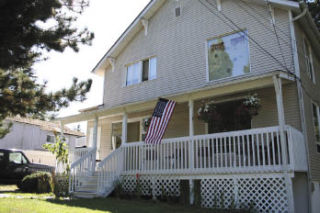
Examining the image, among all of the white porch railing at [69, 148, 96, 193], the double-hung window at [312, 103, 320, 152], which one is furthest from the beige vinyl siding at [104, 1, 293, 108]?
the white porch railing at [69, 148, 96, 193]

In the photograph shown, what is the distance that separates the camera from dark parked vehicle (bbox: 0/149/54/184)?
1455 centimetres

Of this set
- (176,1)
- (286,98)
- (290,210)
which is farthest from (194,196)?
(176,1)

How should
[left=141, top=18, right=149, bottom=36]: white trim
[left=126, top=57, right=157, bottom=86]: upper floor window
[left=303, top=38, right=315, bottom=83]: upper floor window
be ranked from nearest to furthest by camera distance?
1. [left=303, top=38, right=315, bottom=83]: upper floor window
2. [left=126, top=57, right=157, bottom=86]: upper floor window
3. [left=141, top=18, right=149, bottom=36]: white trim

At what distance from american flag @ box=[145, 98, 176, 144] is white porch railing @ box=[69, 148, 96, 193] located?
3.42 metres

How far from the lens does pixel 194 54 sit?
13133mm

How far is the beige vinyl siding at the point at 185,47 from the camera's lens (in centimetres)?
1104

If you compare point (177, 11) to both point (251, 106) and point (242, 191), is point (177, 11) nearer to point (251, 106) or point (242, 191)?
point (251, 106)

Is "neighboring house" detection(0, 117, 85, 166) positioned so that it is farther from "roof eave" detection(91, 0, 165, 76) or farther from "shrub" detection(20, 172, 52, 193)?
"shrub" detection(20, 172, 52, 193)

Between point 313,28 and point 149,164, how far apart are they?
315 inches

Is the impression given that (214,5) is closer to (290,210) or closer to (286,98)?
(286,98)

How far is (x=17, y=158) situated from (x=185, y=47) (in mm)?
9527

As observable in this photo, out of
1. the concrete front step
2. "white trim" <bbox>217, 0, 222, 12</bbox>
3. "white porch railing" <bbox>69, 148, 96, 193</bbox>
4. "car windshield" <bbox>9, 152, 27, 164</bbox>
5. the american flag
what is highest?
"white trim" <bbox>217, 0, 222, 12</bbox>

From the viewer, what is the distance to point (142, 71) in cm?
1526

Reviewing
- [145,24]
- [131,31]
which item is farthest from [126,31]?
[145,24]
